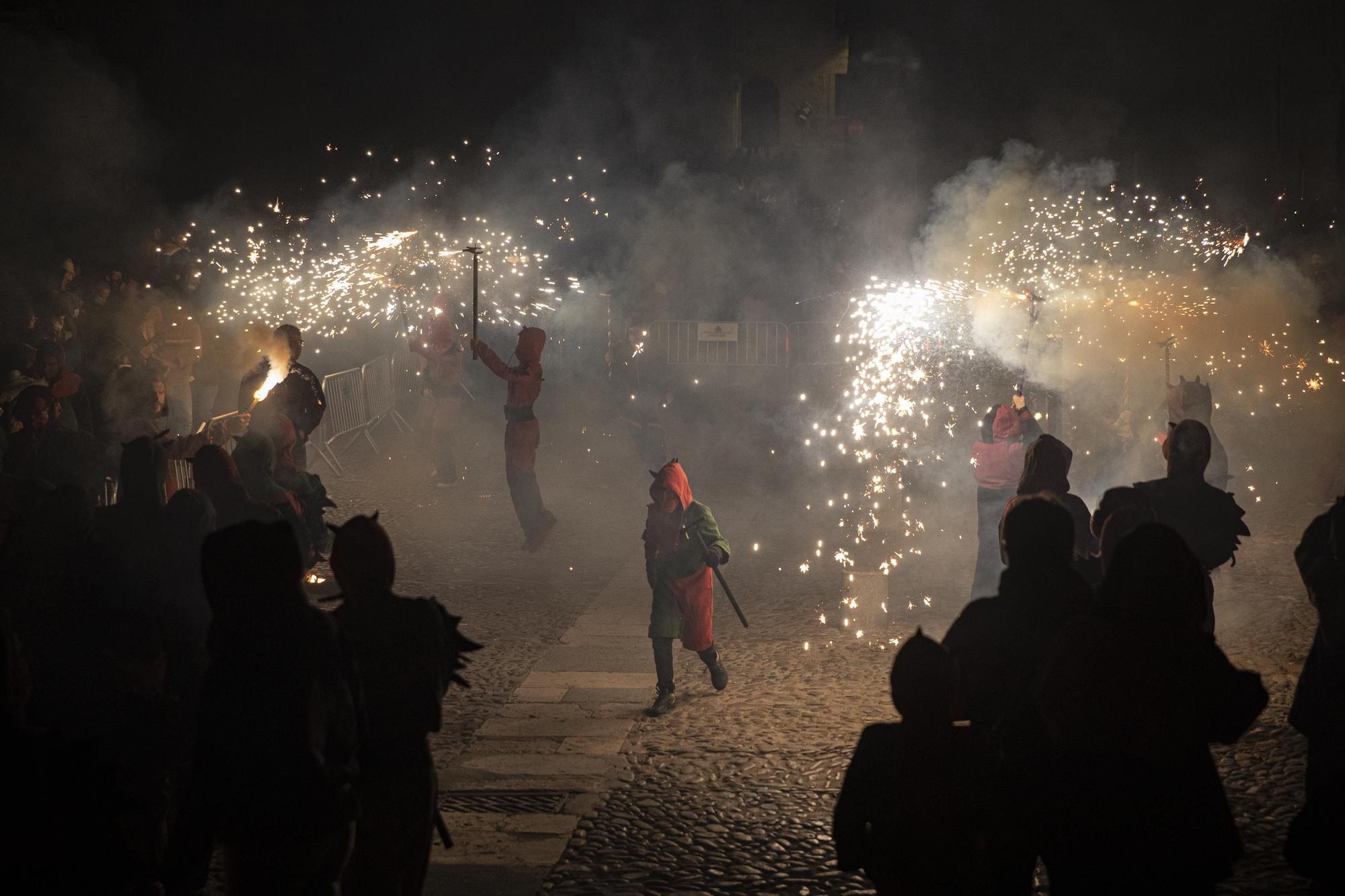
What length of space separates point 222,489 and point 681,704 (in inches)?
113

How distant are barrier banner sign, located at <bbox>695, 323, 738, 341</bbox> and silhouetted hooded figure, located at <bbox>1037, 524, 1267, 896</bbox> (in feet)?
57.1

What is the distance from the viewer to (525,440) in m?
12.2

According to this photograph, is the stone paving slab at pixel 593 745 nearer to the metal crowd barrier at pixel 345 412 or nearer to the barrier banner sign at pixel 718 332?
the metal crowd barrier at pixel 345 412

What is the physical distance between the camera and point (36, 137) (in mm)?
14891

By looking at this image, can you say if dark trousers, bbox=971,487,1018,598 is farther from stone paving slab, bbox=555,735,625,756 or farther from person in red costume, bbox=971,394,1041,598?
stone paving slab, bbox=555,735,625,756

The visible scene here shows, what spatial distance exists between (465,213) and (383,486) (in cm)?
910

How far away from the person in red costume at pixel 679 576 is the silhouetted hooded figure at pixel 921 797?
3918 mm

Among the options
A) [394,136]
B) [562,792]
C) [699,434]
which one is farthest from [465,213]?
[562,792]

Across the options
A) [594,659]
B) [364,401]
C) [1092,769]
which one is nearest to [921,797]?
[1092,769]

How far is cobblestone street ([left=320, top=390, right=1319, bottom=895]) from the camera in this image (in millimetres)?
5309

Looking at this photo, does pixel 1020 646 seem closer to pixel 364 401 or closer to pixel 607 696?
pixel 607 696

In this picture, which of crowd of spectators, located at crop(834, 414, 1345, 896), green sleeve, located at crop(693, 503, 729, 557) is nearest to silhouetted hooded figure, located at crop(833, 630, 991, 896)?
crowd of spectators, located at crop(834, 414, 1345, 896)

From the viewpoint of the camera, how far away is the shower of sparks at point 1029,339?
15.3 metres

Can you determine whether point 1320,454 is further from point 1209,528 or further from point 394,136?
point 394,136
